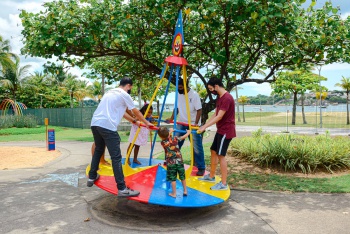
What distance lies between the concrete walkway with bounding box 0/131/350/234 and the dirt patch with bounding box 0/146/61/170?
2.75 metres

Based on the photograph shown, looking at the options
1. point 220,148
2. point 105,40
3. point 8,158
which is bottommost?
point 8,158

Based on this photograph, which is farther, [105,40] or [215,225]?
[105,40]

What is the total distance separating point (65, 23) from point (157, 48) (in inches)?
110

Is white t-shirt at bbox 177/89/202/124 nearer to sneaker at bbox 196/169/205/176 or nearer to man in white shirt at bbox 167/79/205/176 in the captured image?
man in white shirt at bbox 167/79/205/176

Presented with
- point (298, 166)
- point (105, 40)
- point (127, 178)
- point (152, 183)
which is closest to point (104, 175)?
point (127, 178)

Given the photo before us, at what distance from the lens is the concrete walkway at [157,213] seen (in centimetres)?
436

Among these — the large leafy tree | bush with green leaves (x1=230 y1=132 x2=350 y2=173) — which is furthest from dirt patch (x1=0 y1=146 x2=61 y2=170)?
bush with green leaves (x1=230 y1=132 x2=350 y2=173)

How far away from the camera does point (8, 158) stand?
10586 mm

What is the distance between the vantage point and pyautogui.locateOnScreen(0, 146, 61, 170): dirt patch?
9.33 meters

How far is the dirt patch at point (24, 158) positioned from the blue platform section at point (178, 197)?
549 centimetres

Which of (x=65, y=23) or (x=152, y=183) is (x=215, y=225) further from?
(x=65, y=23)

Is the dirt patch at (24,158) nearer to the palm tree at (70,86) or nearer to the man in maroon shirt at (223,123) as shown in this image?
the man in maroon shirt at (223,123)

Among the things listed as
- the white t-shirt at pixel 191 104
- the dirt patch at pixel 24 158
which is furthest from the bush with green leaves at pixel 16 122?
the white t-shirt at pixel 191 104

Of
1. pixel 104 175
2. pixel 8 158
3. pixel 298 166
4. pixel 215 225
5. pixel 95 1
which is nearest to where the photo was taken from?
pixel 215 225
